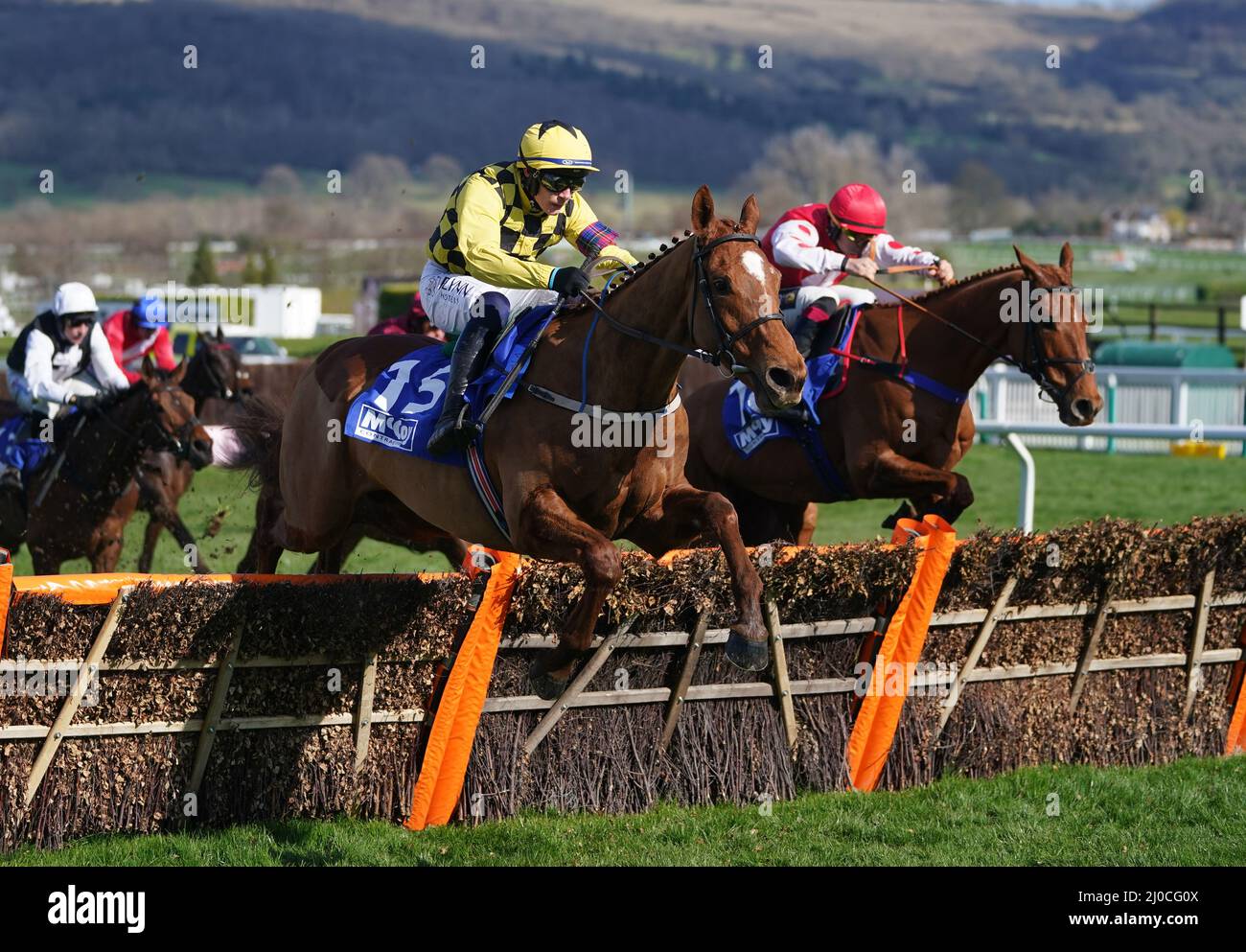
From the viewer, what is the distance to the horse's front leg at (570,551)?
4887 millimetres

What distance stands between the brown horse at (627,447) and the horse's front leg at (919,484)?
2.18m

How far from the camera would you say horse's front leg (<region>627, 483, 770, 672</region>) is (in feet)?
15.8

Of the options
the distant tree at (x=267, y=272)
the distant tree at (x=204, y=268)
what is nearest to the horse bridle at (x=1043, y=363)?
the distant tree at (x=267, y=272)

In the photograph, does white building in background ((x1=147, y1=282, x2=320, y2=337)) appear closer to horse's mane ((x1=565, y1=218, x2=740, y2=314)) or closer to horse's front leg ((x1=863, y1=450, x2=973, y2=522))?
horse's front leg ((x1=863, y1=450, x2=973, y2=522))

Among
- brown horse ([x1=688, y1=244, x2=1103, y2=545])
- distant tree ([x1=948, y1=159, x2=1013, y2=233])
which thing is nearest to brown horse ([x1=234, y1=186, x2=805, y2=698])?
brown horse ([x1=688, y1=244, x2=1103, y2=545])

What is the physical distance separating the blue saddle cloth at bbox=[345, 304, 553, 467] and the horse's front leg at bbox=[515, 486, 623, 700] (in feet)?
1.76

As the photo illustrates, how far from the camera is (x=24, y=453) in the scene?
8938mm

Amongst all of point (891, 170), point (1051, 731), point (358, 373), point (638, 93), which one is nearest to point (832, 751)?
point (1051, 731)

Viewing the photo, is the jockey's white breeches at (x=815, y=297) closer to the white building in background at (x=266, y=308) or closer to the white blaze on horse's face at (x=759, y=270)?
the white blaze on horse's face at (x=759, y=270)

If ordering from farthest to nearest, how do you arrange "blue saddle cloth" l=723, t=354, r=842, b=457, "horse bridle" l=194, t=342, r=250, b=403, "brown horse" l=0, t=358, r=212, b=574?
1. "horse bridle" l=194, t=342, r=250, b=403
2. "brown horse" l=0, t=358, r=212, b=574
3. "blue saddle cloth" l=723, t=354, r=842, b=457

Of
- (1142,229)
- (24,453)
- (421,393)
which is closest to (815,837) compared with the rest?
(421,393)

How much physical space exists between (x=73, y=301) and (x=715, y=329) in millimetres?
5810

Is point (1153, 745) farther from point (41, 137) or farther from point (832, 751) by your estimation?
point (41, 137)
